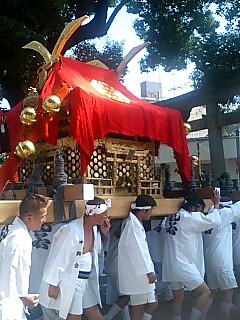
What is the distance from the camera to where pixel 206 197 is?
5414 mm

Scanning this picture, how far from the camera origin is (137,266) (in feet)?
13.8

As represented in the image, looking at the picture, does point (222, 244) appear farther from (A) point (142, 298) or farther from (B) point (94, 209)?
(B) point (94, 209)

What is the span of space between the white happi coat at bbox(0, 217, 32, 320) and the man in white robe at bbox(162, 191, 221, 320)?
2254mm

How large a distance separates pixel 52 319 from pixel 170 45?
5.33 meters

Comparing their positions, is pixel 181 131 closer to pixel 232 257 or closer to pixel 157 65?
pixel 232 257

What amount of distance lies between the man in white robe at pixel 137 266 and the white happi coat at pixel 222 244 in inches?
43.9

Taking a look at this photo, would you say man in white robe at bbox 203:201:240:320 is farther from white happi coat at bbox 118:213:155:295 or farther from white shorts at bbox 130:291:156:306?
white happi coat at bbox 118:213:155:295

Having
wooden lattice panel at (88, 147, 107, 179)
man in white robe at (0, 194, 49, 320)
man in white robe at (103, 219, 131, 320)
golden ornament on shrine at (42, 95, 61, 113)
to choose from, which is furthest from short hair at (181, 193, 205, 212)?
man in white robe at (0, 194, 49, 320)

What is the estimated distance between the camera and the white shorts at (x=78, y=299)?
12.1 feet

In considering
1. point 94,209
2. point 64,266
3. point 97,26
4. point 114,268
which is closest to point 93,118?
point 94,209

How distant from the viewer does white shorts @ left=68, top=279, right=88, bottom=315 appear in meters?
3.70

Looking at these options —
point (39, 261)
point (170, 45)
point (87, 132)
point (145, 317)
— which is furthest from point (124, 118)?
point (170, 45)

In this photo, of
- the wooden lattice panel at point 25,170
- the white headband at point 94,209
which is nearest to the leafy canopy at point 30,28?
the wooden lattice panel at point 25,170

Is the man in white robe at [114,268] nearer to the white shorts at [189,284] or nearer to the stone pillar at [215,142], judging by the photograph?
the white shorts at [189,284]
